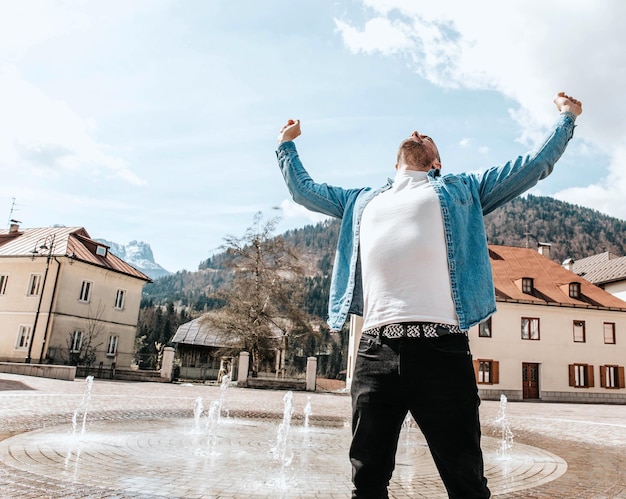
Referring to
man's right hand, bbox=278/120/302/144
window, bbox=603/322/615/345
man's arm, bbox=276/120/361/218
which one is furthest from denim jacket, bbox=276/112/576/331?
window, bbox=603/322/615/345

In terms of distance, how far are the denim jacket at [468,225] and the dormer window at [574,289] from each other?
3433 centimetres

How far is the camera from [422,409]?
200cm

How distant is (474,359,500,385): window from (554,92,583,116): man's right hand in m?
29.1

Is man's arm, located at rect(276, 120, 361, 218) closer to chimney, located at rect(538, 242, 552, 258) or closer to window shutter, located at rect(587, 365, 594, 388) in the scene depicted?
window shutter, located at rect(587, 365, 594, 388)

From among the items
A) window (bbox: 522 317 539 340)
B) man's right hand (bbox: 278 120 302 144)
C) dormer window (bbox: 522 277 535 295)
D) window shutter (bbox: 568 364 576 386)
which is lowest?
window shutter (bbox: 568 364 576 386)

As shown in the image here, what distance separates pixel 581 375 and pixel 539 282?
6.29 meters

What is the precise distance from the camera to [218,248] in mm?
32094

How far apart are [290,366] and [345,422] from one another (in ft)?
96.5

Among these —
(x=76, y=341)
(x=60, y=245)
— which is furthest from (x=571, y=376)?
(x=60, y=245)

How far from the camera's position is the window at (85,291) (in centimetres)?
3103

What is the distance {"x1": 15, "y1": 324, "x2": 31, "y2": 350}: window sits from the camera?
29169mm

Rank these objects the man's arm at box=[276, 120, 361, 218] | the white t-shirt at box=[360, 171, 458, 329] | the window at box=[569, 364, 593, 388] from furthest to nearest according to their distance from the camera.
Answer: the window at box=[569, 364, 593, 388] → the man's arm at box=[276, 120, 361, 218] → the white t-shirt at box=[360, 171, 458, 329]

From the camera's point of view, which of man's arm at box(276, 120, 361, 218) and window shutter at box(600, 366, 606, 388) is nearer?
man's arm at box(276, 120, 361, 218)

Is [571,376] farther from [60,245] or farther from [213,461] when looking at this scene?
[60,245]
